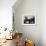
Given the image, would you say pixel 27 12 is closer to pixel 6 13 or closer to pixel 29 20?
pixel 29 20

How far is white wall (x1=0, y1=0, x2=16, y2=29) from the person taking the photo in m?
4.26

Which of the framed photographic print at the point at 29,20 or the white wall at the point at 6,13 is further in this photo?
the framed photographic print at the point at 29,20

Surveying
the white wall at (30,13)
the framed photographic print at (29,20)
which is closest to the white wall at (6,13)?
the white wall at (30,13)

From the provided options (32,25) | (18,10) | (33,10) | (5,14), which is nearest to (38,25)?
(32,25)

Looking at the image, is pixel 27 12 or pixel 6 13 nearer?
pixel 6 13

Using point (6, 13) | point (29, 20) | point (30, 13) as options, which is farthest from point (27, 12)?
point (6, 13)

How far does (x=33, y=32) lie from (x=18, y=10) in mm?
1167

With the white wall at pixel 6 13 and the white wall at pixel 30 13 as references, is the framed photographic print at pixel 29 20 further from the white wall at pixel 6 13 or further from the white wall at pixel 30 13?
the white wall at pixel 6 13

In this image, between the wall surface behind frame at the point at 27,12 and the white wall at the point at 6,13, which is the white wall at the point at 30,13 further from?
the white wall at the point at 6,13

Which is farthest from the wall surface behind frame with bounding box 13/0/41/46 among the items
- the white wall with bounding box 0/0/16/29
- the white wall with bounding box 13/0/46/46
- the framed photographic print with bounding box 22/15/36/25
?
the white wall with bounding box 0/0/16/29

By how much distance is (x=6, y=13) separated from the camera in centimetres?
431

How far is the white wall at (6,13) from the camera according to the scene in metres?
4.26

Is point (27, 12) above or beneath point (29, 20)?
above

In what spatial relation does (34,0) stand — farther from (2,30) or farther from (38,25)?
(2,30)
